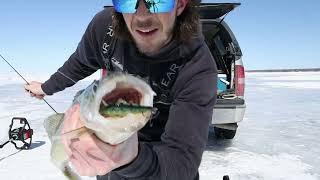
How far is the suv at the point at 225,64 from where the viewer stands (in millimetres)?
5676

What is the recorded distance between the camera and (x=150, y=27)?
7.28 feet

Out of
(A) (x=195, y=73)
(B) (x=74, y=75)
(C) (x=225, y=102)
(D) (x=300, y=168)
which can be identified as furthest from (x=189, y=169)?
(C) (x=225, y=102)

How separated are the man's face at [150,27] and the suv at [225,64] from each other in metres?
3.36

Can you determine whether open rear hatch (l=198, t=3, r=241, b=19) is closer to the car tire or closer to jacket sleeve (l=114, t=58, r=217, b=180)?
the car tire

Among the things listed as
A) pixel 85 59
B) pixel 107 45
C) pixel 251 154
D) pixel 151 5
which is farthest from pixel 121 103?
pixel 251 154

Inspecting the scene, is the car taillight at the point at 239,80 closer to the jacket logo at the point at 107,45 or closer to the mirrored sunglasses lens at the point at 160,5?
the jacket logo at the point at 107,45

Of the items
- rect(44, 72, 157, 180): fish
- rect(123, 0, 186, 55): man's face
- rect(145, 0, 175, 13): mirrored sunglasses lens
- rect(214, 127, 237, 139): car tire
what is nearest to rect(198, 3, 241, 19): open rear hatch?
rect(214, 127, 237, 139): car tire

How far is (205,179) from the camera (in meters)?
4.57

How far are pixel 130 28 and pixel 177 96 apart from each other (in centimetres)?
46

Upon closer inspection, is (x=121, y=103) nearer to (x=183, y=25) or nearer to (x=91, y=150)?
(x=91, y=150)

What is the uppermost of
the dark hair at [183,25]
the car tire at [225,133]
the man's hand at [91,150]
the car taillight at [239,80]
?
the dark hair at [183,25]

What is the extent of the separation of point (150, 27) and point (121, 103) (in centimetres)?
116

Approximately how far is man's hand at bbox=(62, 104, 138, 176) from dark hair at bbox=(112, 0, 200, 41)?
986 millimetres

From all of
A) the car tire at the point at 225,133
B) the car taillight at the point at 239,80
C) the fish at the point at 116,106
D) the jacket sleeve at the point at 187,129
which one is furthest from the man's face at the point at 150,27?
the car tire at the point at 225,133
